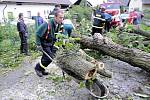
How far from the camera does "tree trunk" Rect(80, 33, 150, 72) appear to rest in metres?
7.24

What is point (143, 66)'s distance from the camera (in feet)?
23.7

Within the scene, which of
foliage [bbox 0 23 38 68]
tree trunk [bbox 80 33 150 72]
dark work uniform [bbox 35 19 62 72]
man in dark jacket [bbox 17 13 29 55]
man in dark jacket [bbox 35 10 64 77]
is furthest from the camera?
man in dark jacket [bbox 17 13 29 55]

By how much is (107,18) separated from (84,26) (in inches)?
38.5

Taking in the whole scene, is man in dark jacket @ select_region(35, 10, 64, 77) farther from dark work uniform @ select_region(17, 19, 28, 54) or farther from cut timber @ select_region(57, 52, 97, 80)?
dark work uniform @ select_region(17, 19, 28, 54)

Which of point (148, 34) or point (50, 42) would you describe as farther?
point (148, 34)

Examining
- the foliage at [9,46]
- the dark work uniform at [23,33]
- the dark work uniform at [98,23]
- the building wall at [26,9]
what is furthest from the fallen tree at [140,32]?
the building wall at [26,9]

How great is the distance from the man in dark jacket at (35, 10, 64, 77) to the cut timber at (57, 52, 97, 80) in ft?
2.87

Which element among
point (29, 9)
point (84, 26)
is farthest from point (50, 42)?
point (29, 9)

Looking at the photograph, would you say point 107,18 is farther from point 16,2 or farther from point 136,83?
point 16,2

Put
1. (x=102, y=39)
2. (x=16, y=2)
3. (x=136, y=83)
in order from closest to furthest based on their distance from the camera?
(x=136, y=83) < (x=102, y=39) < (x=16, y=2)

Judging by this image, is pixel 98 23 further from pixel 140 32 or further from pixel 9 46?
pixel 9 46

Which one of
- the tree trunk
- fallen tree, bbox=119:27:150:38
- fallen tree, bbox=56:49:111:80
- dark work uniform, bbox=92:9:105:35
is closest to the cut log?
fallen tree, bbox=119:27:150:38

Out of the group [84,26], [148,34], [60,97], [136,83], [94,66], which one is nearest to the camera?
[94,66]

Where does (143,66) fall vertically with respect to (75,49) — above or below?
below
